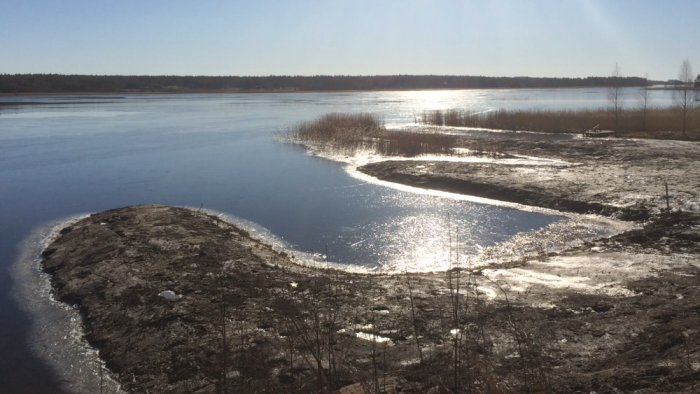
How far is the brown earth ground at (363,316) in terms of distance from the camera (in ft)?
17.3

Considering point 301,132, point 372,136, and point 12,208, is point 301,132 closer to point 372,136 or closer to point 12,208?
point 372,136

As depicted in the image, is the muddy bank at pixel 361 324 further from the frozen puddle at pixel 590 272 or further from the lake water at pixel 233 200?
the lake water at pixel 233 200

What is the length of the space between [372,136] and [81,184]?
16.7 meters

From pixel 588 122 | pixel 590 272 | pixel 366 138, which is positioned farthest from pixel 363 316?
pixel 588 122

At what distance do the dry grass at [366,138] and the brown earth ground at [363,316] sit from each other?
45.2ft

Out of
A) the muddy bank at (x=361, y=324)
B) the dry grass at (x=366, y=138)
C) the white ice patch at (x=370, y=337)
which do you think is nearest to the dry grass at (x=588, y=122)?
the dry grass at (x=366, y=138)

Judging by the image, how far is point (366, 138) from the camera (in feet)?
103

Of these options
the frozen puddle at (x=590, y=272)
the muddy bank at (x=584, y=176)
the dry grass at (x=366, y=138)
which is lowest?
the frozen puddle at (x=590, y=272)

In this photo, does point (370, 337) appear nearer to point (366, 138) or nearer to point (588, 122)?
point (366, 138)

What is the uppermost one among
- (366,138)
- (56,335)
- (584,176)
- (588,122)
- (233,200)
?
(588,122)

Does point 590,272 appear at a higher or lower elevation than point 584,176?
lower

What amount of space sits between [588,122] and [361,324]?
107 ft

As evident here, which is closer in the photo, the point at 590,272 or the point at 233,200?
the point at 590,272

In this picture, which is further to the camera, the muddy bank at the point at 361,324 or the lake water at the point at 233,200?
the lake water at the point at 233,200
